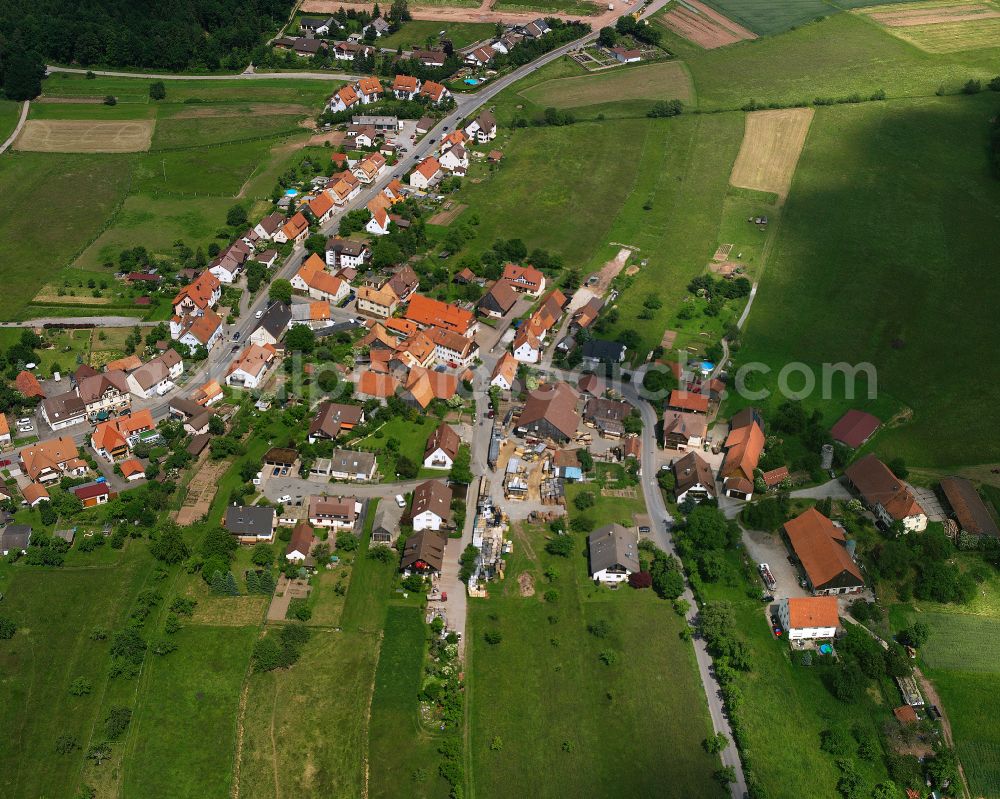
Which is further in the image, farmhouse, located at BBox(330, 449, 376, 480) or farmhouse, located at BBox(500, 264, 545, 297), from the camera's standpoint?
farmhouse, located at BBox(500, 264, 545, 297)

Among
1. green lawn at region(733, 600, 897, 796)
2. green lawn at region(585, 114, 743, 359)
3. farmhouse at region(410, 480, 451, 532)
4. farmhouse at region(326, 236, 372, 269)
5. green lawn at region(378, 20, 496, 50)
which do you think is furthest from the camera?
green lawn at region(378, 20, 496, 50)

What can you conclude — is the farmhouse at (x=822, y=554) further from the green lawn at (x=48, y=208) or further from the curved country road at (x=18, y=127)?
the curved country road at (x=18, y=127)

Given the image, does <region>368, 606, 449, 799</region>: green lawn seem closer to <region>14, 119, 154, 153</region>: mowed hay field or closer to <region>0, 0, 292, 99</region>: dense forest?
<region>14, 119, 154, 153</region>: mowed hay field

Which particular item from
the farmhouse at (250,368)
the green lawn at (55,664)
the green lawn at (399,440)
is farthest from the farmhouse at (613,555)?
the farmhouse at (250,368)

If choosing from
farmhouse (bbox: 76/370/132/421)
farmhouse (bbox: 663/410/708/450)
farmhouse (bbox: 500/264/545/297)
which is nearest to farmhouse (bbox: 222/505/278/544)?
farmhouse (bbox: 76/370/132/421)

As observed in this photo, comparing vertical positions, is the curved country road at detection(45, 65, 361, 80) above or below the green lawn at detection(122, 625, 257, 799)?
below

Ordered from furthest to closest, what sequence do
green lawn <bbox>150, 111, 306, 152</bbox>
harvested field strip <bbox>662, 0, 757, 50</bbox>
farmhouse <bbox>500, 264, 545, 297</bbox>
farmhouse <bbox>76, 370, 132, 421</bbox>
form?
1. harvested field strip <bbox>662, 0, 757, 50</bbox>
2. green lawn <bbox>150, 111, 306, 152</bbox>
3. farmhouse <bbox>500, 264, 545, 297</bbox>
4. farmhouse <bbox>76, 370, 132, 421</bbox>

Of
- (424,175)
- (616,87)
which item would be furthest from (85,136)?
(616,87)
